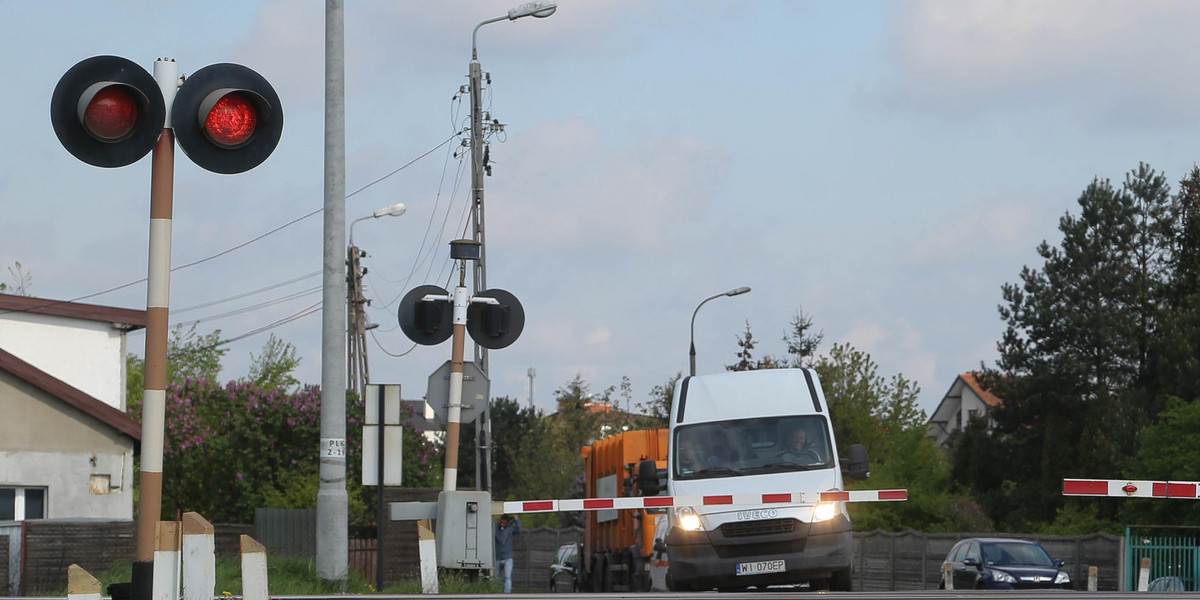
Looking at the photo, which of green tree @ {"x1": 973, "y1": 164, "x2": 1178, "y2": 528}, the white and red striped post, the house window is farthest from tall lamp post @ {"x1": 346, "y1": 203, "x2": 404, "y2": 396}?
the white and red striped post

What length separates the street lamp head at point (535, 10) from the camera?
2511cm

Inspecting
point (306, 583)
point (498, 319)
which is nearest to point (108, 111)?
point (498, 319)

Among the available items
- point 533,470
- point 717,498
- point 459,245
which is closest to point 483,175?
point 459,245

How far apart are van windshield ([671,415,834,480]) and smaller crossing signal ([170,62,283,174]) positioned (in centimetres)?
979

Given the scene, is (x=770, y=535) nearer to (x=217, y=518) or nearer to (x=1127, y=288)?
(x=217, y=518)

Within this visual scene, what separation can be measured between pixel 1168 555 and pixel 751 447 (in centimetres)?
1857

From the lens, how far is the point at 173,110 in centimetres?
691

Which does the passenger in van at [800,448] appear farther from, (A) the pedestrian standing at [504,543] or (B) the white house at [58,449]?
(B) the white house at [58,449]

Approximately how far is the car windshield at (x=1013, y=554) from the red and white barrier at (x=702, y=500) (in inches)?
489

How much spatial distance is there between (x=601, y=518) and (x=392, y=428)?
38.2 feet

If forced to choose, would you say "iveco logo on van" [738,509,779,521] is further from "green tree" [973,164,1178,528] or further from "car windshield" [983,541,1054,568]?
"green tree" [973,164,1178,528]

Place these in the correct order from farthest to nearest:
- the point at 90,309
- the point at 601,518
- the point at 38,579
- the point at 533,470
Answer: the point at 533,470, the point at 90,309, the point at 601,518, the point at 38,579

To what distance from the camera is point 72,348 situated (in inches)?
1337

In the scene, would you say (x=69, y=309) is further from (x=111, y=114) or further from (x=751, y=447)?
(x=111, y=114)
